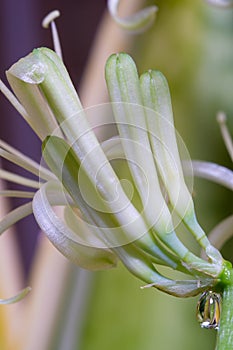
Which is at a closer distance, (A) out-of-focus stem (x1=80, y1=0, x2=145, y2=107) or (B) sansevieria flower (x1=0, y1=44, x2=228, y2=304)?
(B) sansevieria flower (x1=0, y1=44, x2=228, y2=304)

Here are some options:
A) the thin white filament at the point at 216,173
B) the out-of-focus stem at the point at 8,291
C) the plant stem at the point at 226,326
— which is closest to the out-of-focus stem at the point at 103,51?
the out-of-focus stem at the point at 8,291

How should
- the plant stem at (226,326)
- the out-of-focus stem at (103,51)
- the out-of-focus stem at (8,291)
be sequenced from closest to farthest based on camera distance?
1. the plant stem at (226,326)
2. the out-of-focus stem at (8,291)
3. the out-of-focus stem at (103,51)

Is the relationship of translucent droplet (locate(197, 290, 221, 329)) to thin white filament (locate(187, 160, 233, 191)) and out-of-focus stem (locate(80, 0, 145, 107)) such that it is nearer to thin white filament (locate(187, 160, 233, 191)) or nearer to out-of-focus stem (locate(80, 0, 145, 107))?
thin white filament (locate(187, 160, 233, 191))

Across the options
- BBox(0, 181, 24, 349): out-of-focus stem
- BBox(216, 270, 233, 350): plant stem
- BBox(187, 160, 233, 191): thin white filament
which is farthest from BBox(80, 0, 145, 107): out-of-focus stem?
BBox(216, 270, 233, 350): plant stem

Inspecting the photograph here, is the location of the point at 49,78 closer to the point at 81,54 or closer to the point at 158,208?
the point at 158,208

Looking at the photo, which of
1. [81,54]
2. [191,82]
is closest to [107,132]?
[191,82]

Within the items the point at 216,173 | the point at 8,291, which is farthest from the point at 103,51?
the point at 216,173

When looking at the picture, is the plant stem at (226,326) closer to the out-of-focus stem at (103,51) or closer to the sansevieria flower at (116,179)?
the sansevieria flower at (116,179)

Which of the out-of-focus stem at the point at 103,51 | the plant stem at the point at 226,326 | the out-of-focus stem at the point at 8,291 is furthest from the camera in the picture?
the out-of-focus stem at the point at 103,51

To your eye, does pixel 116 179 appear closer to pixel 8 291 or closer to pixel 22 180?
pixel 22 180
